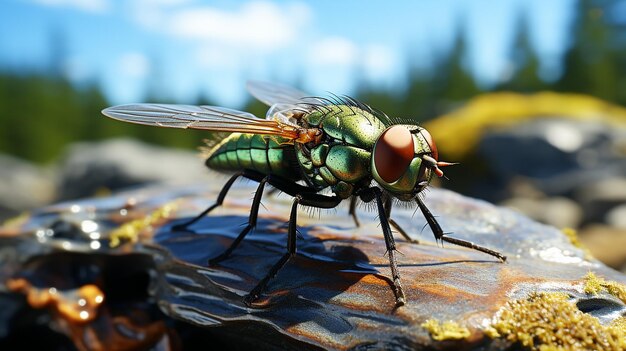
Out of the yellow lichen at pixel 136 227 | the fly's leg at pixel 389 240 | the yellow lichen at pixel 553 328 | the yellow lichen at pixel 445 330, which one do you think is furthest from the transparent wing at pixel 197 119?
the yellow lichen at pixel 553 328

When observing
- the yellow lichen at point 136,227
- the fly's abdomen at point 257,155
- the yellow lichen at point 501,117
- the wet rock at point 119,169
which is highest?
the fly's abdomen at point 257,155

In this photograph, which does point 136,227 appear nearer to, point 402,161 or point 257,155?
point 257,155

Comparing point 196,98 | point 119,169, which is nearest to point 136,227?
point 119,169

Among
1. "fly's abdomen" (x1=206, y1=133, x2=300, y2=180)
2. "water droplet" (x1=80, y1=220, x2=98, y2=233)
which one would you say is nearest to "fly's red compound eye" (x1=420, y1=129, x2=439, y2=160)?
"fly's abdomen" (x1=206, y1=133, x2=300, y2=180)

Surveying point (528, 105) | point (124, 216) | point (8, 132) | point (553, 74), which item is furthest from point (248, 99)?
point (124, 216)

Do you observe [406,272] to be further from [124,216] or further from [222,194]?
[124,216]

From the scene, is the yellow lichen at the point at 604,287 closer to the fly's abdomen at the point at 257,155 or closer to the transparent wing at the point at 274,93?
the fly's abdomen at the point at 257,155
